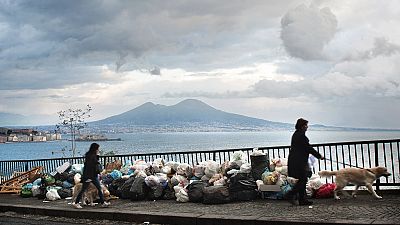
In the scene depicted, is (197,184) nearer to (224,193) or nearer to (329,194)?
(224,193)

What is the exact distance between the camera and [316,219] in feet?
27.6

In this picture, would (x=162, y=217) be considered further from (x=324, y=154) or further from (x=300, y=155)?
(x=324, y=154)

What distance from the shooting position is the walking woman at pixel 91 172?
482 inches

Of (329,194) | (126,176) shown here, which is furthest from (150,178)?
(329,194)

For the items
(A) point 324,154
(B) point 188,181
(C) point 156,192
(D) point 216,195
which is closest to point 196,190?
(D) point 216,195

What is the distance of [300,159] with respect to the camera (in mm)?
10422

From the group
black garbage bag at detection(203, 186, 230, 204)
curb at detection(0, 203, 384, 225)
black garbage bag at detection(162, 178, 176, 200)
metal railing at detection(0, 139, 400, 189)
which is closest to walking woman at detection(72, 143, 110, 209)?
curb at detection(0, 203, 384, 225)

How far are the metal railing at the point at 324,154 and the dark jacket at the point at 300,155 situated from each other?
141 centimetres

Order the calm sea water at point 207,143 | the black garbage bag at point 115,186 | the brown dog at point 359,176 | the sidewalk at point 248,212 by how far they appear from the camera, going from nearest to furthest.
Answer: the sidewalk at point 248,212 < the brown dog at point 359,176 < the black garbage bag at point 115,186 < the calm sea water at point 207,143

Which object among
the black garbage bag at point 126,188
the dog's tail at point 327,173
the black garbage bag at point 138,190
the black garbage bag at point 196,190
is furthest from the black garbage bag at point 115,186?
the dog's tail at point 327,173

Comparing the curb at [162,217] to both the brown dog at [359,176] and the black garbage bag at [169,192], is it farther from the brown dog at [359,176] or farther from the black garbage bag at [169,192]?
the brown dog at [359,176]

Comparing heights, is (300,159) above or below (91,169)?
above

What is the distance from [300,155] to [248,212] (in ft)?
5.93

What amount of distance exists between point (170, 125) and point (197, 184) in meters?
140
